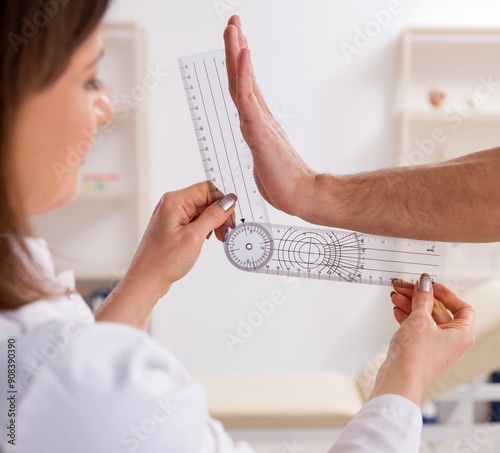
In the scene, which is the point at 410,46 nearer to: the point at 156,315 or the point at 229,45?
the point at 156,315

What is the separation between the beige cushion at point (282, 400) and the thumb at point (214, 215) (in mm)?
955

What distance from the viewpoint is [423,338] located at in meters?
0.96

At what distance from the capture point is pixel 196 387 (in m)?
0.70

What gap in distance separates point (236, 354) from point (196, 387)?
103 inches

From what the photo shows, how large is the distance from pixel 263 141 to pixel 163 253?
0.28 metres

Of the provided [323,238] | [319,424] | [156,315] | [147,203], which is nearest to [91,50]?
[323,238]

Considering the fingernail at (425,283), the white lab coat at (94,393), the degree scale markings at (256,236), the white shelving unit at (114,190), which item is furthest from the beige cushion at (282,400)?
the white lab coat at (94,393)

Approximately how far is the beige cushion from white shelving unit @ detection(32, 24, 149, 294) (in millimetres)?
1032

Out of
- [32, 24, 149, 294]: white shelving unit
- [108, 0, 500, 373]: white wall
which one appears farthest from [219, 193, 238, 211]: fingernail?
[108, 0, 500, 373]: white wall

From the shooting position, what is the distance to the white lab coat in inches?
24.9

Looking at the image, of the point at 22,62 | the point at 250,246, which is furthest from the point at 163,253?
the point at 22,62

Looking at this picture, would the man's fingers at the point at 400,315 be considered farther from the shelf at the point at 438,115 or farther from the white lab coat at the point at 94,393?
the shelf at the point at 438,115

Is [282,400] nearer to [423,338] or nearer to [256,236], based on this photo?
[256,236]

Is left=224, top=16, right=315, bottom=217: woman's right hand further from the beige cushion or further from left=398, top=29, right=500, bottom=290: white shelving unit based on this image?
left=398, top=29, right=500, bottom=290: white shelving unit
